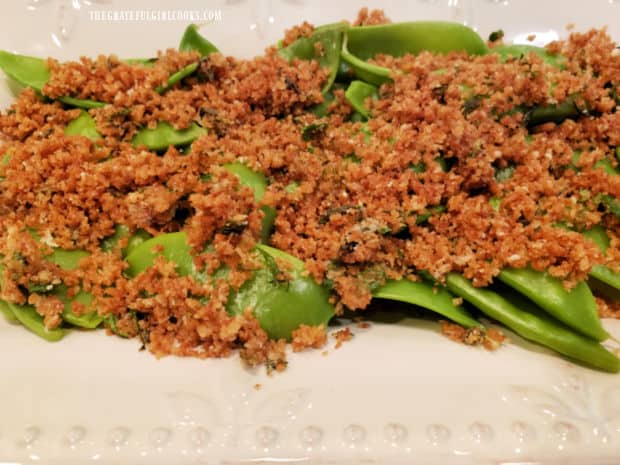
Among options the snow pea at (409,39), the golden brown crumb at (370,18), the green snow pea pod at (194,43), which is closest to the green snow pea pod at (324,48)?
the snow pea at (409,39)

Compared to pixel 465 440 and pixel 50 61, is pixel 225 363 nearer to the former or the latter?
pixel 465 440

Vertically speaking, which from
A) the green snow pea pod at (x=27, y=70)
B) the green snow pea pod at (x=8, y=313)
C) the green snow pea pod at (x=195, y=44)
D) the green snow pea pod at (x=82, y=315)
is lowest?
the green snow pea pod at (x=8, y=313)

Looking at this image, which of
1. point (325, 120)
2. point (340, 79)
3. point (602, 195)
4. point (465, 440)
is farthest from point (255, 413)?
point (340, 79)

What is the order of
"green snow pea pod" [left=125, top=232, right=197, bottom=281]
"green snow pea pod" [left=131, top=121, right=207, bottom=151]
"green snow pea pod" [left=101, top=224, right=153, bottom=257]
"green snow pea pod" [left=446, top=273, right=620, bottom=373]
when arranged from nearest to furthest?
"green snow pea pod" [left=446, top=273, right=620, bottom=373]
"green snow pea pod" [left=125, top=232, right=197, bottom=281]
"green snow pea pod" [left=101, top=224, right=153, bottom=257]
"green snow pea pod" [left=131, top=121, right=207, bottom=151]

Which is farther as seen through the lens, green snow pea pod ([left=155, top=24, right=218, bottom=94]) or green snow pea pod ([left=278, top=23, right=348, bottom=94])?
green snow pea pod ([left=155, top=24, right=218, bottom=94])

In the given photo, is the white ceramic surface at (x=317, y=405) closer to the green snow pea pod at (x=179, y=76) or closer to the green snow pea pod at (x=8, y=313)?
the green snow pea pod at (x=8, y=313)

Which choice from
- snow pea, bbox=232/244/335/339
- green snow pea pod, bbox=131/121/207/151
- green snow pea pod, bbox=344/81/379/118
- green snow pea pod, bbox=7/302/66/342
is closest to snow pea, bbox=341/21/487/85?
green snow pea pod, bbox=344/81/379/118

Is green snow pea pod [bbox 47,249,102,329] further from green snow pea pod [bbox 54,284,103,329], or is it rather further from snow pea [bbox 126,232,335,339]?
snow pea [bbox 126,232,335,339]
